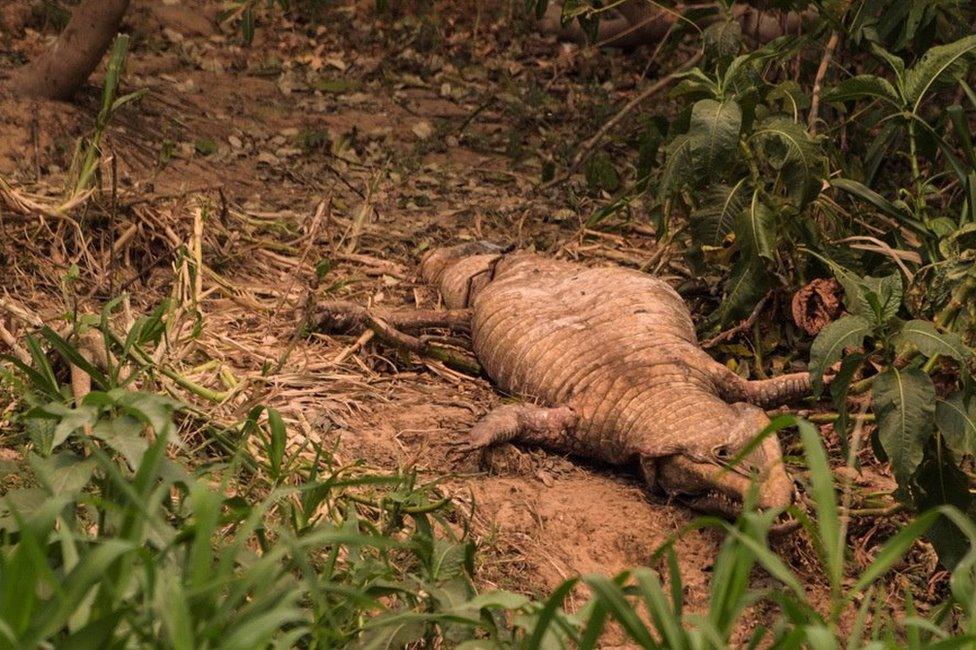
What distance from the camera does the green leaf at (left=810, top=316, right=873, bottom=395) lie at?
3172 millimetres

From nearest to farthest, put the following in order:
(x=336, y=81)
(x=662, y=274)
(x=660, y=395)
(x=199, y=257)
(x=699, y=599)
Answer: (x=699, y=599)
(x=660, y=395)
(x=199, y=257)
(x=662, y=274)
(x=336, y=81)

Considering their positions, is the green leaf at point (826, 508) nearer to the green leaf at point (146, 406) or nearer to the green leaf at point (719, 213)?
the green leaf at point (146, 406)

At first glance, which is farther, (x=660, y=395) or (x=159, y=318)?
(x=660, y=395)

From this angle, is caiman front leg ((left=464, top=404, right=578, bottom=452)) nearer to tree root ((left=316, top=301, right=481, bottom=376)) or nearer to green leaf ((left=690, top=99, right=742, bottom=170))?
tree root ((left=316, top=301, right=481, bottom=376))

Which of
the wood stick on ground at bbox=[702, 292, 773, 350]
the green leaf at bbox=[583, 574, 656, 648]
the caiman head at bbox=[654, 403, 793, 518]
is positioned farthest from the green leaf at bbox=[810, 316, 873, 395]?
the green leaf at bbox=[583, 574, 656, 648]

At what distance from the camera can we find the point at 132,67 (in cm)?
709

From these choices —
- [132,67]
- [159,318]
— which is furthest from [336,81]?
[159,318]

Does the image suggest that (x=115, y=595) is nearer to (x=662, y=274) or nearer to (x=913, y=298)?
(x=913, y=298)

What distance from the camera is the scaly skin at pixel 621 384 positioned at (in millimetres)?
3648

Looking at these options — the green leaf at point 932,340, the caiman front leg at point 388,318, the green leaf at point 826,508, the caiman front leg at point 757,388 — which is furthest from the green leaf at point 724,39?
the green leaf at point 826,508

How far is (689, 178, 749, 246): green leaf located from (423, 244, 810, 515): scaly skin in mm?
364

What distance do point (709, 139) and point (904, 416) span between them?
108 centimetres

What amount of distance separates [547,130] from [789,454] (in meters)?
3.42

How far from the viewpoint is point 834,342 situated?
3180 millimetres
